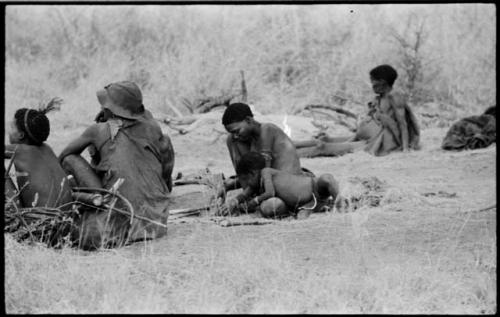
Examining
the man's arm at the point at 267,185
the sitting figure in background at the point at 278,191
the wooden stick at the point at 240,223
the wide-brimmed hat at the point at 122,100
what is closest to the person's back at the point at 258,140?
the sitting figure in background at the point at 278,191

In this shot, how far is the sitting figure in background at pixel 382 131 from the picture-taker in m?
11.3

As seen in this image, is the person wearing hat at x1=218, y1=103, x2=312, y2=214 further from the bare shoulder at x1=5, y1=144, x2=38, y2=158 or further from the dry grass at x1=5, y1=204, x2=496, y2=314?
the bare shoulder at x1=5, y1=144, x2=38, y2=158

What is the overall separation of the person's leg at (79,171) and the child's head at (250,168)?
1.40m

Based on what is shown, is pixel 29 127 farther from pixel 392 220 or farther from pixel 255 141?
pixel 392 220

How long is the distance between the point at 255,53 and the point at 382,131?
16.6 ft

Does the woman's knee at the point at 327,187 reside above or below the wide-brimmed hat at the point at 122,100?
below

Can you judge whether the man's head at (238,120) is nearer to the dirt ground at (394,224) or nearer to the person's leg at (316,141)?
the dirt ground at (394,224)

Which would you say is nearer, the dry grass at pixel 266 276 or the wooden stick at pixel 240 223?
the dry grass at pixel 266 276

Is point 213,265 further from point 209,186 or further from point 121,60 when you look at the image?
point 121,60

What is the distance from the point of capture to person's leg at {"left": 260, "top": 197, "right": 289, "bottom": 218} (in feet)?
23.8

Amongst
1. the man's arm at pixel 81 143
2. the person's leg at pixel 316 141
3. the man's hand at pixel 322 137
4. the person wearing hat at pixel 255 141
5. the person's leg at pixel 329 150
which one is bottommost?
the person's leg at pixel 329 150

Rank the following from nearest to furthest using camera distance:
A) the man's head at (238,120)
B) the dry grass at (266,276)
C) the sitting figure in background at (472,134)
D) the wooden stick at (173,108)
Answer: the dry grass at (266,276)
the man's head at (238,120)
the sitting figure in background at (472,134)
the wooden stick at (173,108)

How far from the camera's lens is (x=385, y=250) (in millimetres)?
5918

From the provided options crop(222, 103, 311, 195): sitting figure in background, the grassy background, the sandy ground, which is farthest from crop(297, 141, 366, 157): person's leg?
crop(222, 103, 311, 195): sitting figure in background
